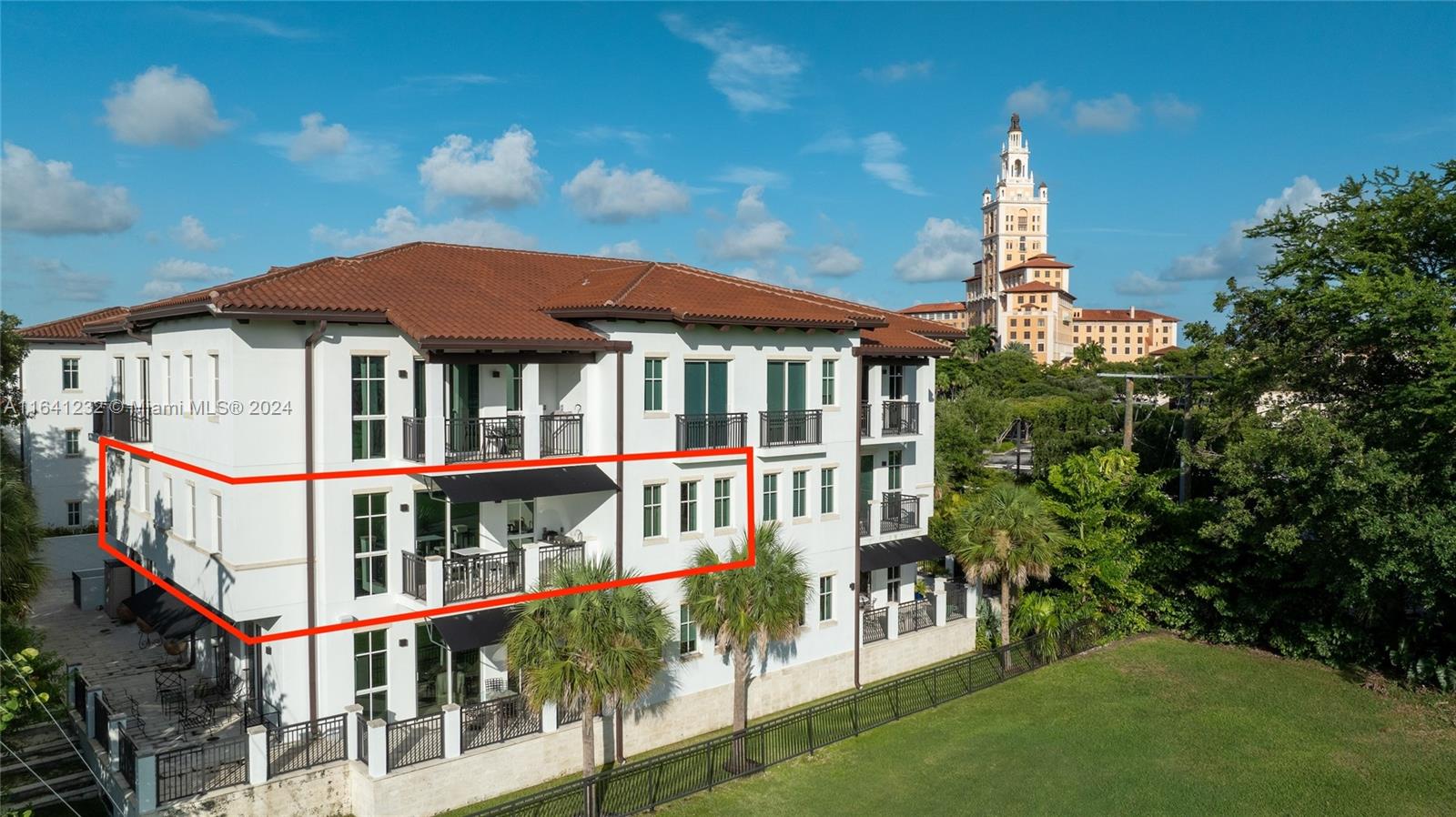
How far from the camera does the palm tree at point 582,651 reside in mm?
16500

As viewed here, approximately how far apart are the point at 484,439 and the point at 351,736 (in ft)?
19.7

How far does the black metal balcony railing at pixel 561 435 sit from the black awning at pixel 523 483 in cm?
42

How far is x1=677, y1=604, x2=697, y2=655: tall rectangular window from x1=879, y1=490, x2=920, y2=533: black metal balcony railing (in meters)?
7.11

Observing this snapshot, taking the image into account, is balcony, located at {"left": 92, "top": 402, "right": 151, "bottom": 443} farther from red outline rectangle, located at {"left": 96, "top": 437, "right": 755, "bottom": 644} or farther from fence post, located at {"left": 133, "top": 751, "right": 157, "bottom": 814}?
fence post, located at {"left": 133, "top": 751, "right": 157, "bottom": 814}

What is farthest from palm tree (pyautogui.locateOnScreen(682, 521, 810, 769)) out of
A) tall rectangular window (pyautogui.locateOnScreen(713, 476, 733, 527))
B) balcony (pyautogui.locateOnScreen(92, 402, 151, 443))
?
balcony (pyautogui.locateOnScreen(92, 402, 151, 443))

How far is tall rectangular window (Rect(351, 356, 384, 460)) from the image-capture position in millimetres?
17859

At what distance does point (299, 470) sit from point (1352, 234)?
27191 millimetres

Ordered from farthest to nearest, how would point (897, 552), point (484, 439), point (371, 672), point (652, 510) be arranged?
point (897, 552)
point (652, 510)
point (484, 439)
point (371, 672)

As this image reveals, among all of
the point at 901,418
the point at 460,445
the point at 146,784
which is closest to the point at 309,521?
the point at 460,445

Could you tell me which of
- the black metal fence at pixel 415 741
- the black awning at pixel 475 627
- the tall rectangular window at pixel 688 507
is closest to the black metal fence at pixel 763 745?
the black metal fence at pixel 415 741

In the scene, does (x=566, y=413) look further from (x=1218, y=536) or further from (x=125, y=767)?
(x=1218, y=536)

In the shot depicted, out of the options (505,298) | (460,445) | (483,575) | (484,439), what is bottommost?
(483,575)

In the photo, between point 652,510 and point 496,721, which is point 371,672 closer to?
point 496,721

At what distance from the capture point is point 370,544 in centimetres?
1834
